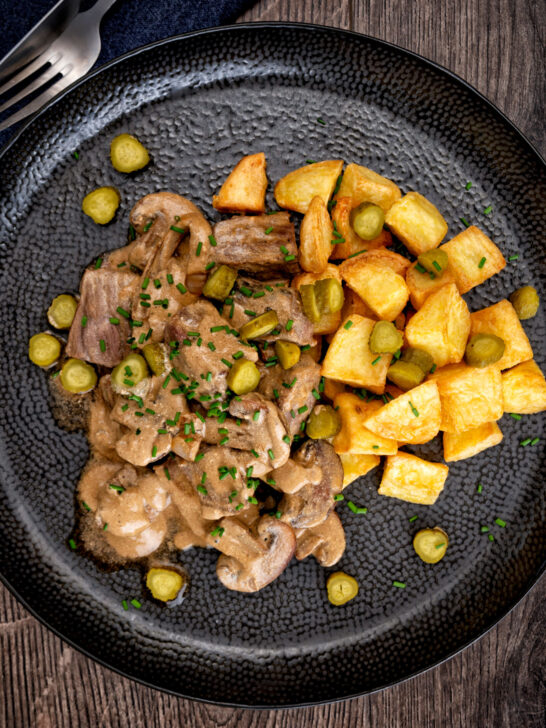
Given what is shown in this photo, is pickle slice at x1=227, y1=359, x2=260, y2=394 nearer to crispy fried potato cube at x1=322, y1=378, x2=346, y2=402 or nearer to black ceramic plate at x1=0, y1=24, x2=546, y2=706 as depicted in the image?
crispy fried potato cube at x1=322, y1=378, x2=346, y2=402

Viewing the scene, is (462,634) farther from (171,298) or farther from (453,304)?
(171,298)

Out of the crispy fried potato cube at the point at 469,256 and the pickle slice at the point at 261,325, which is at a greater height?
the pickle slice at the point at 261,325

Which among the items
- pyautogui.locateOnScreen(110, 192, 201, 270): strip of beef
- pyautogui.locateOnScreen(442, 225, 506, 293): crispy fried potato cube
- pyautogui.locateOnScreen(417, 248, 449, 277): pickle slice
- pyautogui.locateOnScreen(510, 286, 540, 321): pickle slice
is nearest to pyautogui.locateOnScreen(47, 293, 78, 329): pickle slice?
pyautogui.locateOnScreen(110, 192, 201, 270): strip of beef

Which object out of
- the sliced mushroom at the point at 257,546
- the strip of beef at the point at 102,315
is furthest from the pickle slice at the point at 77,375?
the sliced mushroom at the point at 257,546

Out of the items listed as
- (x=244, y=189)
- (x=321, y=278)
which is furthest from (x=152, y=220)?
(x=321, y=278)

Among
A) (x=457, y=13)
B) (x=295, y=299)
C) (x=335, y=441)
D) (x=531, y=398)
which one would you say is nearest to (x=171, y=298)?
(x=295, y=299)

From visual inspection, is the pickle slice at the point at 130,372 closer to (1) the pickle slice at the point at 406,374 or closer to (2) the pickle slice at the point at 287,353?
(2) the pickle slice at the point at 287,353
